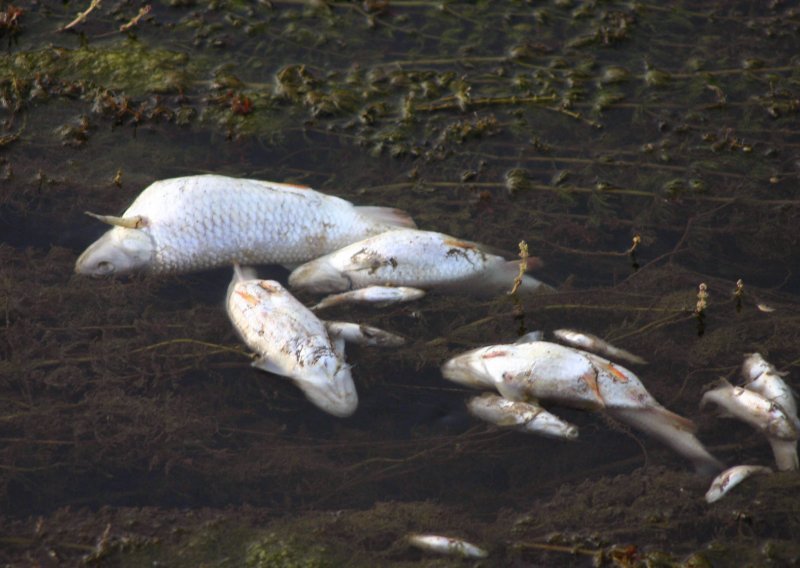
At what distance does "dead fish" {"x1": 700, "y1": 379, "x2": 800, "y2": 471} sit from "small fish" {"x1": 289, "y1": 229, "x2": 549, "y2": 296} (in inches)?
48.4

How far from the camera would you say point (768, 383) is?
4.18 metres

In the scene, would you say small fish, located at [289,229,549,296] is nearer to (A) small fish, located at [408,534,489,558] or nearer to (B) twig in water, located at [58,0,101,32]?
(A) small fish, located at [408,534,489,558]

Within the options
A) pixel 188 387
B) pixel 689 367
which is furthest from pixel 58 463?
pixel 689 367

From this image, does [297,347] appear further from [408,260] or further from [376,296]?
[408,260]

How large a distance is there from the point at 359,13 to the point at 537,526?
387cm

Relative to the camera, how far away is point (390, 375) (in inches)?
173

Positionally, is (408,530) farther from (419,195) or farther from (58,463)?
(419,195)

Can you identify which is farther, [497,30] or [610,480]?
[497,30]

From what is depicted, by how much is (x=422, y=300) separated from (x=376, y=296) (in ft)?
1.10

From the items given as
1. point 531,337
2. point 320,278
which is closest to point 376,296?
point 320,278

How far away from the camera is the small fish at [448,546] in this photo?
367cm

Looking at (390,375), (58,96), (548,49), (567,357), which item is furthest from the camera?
(548,49)

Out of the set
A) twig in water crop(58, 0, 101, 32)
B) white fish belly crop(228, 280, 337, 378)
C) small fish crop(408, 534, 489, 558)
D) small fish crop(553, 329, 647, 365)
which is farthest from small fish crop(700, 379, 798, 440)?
twig in water crop(58, 0, 101, 32)

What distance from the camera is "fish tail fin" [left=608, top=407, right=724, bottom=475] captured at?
4031mm
